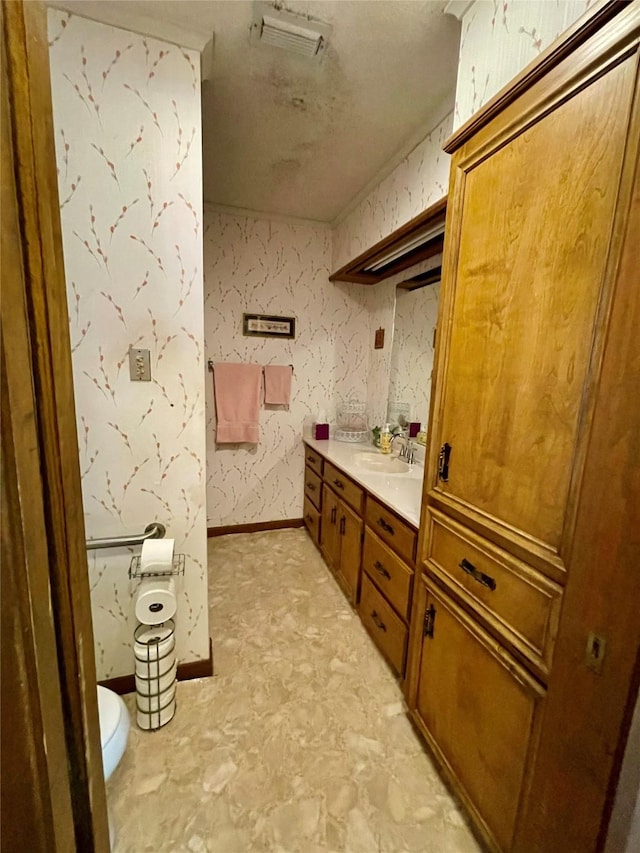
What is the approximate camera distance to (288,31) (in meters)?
1.25

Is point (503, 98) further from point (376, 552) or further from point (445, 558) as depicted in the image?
point (376, 552)

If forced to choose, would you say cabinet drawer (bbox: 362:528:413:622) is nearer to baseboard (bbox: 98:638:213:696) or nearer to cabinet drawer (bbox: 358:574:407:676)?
cabinet drawer (bbox: 358:574:407:676)

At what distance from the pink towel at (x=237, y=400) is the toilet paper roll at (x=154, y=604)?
1.50 metres

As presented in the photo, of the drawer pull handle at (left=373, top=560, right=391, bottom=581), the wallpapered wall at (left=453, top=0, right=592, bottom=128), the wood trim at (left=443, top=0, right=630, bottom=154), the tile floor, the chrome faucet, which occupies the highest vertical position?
the wallpapered wall at (left=453, top=0, right=592, bottom=128)

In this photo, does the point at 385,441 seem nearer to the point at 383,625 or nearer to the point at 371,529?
the point at 371,529

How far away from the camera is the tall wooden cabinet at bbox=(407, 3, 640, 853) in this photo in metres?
0.68

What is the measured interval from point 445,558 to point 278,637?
1162 mm

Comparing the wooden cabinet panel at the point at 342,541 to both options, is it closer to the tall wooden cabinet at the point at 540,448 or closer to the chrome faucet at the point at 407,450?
the chrome faucet at the point at 407,450

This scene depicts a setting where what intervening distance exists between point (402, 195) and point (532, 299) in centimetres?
134

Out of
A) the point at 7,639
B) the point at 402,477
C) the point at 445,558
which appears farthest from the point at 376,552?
the point at 7,639

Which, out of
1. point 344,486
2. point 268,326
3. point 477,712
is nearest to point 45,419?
point 477,712

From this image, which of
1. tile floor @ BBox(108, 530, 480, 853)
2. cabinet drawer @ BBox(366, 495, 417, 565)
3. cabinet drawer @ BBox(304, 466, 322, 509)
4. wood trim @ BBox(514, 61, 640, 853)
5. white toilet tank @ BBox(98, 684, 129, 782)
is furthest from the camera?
cabinet drawer @ BBox(304, 466, 322, 509)

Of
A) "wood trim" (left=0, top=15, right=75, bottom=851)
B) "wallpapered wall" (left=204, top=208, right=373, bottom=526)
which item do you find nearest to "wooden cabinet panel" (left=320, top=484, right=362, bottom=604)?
"wallpapered wall" (left=204, top=208, right=373, bottom=526)

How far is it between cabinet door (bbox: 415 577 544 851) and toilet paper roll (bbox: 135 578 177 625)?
3.15 ft
